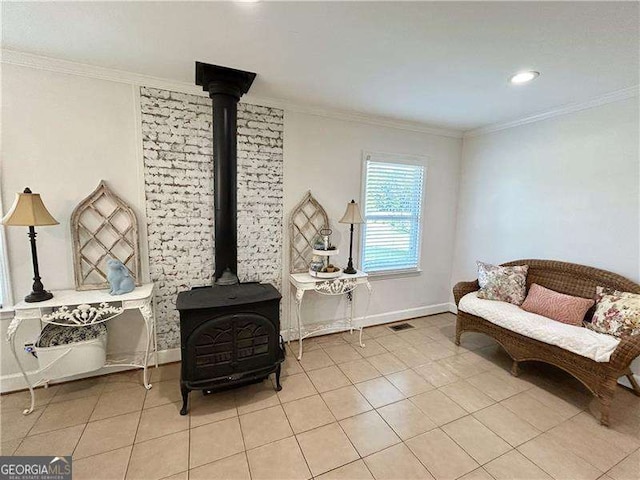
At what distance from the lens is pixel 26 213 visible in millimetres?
1881

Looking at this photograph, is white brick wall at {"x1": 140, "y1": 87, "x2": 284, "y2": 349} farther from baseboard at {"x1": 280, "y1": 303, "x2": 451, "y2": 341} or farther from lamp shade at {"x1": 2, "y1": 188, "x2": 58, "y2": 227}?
baseboard at {"x1": 280, "y1": 303, "x2": 451, "y2": 341}

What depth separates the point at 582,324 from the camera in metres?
2.36

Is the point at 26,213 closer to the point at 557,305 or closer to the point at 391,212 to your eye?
the point at 391,212

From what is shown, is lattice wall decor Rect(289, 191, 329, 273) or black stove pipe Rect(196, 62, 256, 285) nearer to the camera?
black stove pipe Rect(196, 62, 256, 285)

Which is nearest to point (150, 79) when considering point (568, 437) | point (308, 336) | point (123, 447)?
point (123, 447)

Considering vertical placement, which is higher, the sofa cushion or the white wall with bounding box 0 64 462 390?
the white wall with bounding box 0 64 462 390

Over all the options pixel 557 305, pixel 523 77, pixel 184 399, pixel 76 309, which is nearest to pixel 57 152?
pixel 76 309

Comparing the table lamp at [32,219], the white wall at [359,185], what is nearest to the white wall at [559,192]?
the white wall at [359,185]

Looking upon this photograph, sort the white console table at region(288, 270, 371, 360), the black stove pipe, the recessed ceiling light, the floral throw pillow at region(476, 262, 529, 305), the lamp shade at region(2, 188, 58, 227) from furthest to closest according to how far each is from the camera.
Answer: the floral throw pillow at region(476, 262, 529, 305) < the white console table at region(288, 270, 371, 360) < the black stove pipe < the recessed ceiling light < the lamp shade at region(2, 188, 58, 227)

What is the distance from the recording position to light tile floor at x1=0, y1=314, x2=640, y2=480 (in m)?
1.61

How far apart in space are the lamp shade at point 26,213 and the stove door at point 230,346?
1.29 meters

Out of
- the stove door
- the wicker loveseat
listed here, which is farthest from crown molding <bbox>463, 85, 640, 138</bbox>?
the stove door

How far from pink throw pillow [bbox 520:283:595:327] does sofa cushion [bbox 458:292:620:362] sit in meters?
0.07

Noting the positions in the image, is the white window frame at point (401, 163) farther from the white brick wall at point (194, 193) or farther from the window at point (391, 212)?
the white brick wall at point (194, 193)
